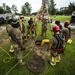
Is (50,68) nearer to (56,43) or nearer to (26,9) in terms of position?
(56,43)

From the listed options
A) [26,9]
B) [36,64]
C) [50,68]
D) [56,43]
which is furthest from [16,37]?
[26,9]

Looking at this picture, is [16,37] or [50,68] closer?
[16,37]

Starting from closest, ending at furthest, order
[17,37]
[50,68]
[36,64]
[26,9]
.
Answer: [17,37]
[50,68]
[36,64]
[26,9]

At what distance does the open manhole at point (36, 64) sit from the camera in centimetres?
502

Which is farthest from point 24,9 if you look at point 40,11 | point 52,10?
point 40,11

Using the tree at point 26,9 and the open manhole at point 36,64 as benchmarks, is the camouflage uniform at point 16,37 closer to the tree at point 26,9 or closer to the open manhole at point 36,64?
the open manhole at point 36,64

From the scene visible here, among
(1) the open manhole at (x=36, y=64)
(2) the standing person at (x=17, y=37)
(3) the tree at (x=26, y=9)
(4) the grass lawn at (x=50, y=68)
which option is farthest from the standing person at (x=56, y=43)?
(3) the tree at (x=26, y=9)

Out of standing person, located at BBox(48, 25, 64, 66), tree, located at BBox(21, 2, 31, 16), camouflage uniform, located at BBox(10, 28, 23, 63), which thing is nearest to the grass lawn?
camouflage uniform, located at BBox(10, 28, 23, 63)

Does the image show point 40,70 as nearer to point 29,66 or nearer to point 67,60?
point 29,66

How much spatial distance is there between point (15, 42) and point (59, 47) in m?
1.88

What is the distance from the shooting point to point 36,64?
5.37 metres

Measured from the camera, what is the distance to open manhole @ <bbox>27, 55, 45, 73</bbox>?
5.02m

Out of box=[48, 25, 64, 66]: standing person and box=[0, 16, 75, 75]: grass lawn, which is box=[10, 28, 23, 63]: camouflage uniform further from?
box=[48, 25, 64, 66]: standing person

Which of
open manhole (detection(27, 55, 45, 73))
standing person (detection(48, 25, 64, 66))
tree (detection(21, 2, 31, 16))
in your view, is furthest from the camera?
tree (detection(21, 2, 31, 16))
